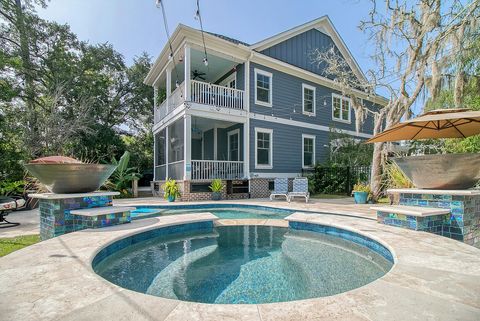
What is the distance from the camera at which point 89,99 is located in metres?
15.1

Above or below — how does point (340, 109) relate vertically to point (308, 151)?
above

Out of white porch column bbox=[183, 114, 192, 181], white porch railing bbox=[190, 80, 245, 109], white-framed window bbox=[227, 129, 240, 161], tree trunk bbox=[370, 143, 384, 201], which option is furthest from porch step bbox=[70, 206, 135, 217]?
tree trunk bbox=[370, 143, 384, 201]

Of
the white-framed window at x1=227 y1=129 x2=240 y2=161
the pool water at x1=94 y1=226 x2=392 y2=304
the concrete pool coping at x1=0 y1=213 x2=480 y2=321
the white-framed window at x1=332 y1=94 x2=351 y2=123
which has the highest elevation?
the white-framed window at x1=332 y1=94 x2=351 y2=123

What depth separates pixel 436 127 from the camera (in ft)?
16.5

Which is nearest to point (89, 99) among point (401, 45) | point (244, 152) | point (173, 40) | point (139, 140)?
point (139, 140)

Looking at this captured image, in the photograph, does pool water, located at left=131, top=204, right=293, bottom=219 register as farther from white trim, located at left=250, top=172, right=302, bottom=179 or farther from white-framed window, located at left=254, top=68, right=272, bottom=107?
white-framed window, located at left=254, top=68, right=272, bottom=107

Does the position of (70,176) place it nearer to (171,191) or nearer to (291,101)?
(171,191)

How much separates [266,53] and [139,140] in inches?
520

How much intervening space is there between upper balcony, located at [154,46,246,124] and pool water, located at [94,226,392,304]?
691 centimetres

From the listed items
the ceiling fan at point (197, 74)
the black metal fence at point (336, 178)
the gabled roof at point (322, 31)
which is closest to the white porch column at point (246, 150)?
the black metal fence at point (336, 178)

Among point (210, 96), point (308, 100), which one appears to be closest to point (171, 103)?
point (210, 96)

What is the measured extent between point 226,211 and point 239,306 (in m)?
6.46

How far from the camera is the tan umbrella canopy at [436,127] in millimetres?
4367

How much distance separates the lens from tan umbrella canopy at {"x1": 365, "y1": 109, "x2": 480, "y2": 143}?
14.3 feet
